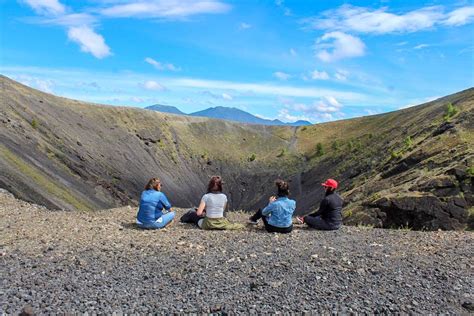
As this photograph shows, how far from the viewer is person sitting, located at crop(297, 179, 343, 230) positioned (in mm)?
13445

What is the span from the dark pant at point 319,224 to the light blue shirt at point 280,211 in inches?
43.9

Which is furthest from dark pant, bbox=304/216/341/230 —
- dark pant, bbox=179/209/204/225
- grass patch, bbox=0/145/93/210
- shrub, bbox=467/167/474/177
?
grass patch, bbox=0/145/93/210

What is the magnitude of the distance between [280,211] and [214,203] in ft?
6.42

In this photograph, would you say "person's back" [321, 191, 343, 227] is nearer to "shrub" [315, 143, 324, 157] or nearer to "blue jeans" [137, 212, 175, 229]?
"blue jeans" [137, 212, 175, 229]

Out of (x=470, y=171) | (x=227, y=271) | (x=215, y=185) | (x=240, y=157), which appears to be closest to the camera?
(x=227, y=271)

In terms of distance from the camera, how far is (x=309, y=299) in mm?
7910

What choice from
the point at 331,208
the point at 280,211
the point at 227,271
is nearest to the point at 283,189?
the point at 280,211

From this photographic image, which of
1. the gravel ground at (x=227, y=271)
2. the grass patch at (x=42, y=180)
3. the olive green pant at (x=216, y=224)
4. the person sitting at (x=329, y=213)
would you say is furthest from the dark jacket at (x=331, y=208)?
the grass patch at (x=42, y=180)

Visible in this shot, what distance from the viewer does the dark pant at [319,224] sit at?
534 inches

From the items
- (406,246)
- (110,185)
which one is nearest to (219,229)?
(406,246)

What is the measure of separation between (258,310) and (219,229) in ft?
19.0

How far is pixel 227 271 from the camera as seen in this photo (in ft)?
30.3

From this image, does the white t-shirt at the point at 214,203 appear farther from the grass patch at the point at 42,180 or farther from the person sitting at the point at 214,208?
the grass patch at the point at 42,180

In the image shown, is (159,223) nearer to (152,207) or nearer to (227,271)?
(152,207)
